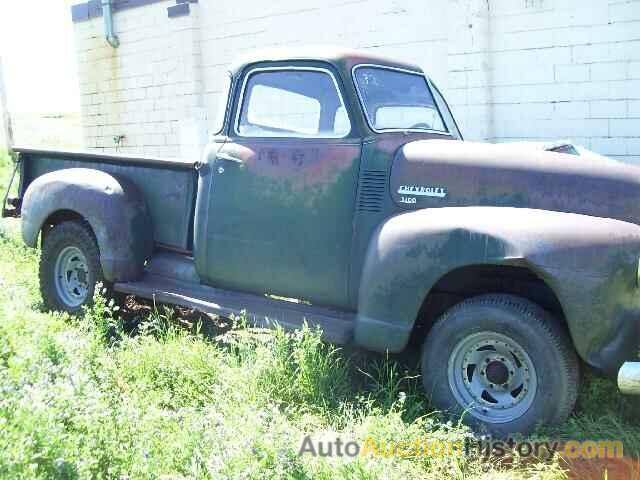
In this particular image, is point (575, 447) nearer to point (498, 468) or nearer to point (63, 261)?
point (498, 468)

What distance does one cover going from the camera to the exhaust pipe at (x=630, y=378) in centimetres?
280

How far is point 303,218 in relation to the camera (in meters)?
3.91

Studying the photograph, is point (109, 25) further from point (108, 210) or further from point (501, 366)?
point (501, 366)

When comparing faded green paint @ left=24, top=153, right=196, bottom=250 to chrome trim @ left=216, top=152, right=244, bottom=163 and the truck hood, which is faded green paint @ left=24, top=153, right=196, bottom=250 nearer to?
chrome trim @ left=216, top=152, right=244, bottom=163

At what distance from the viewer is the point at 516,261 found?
122 inches

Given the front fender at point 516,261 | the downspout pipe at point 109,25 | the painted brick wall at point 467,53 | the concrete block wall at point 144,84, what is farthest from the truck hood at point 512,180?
the downspout pipe at point 109,25

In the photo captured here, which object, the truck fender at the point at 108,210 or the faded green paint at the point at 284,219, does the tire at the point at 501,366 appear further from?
the truck fender at the point at 108,210

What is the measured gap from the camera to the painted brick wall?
6762 millimetres

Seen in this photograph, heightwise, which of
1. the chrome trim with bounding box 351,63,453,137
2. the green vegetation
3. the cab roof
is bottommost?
the green vegetation

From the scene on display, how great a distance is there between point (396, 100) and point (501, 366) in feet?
6.07

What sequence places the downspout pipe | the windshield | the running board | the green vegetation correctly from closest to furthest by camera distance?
1. the green vegetation
2. the running board
3. the windshield
4. the downspout pipe

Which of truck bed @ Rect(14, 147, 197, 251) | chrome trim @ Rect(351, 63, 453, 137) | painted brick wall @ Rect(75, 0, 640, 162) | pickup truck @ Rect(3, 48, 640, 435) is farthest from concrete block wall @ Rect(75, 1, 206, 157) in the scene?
chrome trim @ Rect(351, 63, 453, 137)

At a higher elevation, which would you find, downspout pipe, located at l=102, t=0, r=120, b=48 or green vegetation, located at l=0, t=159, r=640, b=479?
downspout pipe, located at l=102, t=0, r=120, b=48

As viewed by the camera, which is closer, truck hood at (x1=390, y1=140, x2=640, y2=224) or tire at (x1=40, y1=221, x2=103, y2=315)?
truck hood at (x1=390, y1=140, x2=640, y2=224)
